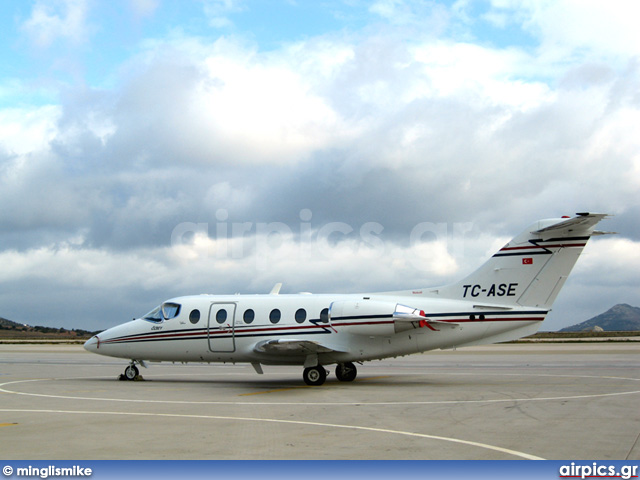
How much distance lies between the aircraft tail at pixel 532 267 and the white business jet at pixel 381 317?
31 millimetres

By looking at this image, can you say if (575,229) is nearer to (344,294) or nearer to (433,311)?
(433,311)

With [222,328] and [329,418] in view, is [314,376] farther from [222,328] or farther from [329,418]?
[329,418]

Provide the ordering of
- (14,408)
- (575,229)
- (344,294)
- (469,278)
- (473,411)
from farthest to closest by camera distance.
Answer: (344,294), (469,278), (575,229), (14,408), (473,411)

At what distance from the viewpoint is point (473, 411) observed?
580 inches

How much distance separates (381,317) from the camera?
68.8ft

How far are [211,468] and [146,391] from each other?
40.2 feet

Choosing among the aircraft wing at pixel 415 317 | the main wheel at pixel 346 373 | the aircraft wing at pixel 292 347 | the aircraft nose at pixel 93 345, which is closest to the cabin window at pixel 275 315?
the aircraft wing at pixel 292 347

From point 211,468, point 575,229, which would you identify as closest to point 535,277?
point 575,229

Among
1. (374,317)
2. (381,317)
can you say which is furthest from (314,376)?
(381,317)

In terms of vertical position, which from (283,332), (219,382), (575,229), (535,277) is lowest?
(219,382)

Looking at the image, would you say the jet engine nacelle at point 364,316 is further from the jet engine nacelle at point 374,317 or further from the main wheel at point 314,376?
the main wheel at point 314,376

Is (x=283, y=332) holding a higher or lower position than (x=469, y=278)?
lower

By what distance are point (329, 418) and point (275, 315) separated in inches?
362

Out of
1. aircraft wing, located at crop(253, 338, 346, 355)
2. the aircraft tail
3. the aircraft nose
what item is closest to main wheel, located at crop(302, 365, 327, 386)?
aircraft wing, located at crop(253, 338, 346, 355)
